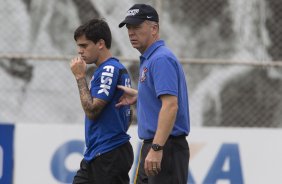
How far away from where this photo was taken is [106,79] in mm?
5977

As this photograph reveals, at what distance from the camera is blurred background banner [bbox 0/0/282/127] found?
36.6ft

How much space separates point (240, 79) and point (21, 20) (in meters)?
3.35

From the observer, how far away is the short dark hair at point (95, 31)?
6.11 m

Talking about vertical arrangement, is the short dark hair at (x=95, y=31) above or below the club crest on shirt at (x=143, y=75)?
above

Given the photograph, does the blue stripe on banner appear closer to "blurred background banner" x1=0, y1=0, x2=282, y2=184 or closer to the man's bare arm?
"blurred background banner" x1=0, y1=0, x2=282, y2=184

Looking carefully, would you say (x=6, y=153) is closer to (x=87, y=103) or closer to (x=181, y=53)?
(x=87, y=103)

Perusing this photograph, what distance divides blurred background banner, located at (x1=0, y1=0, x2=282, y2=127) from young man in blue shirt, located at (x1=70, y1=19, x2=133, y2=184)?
4.55 m

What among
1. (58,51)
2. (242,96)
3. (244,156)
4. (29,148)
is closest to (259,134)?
(244,156)

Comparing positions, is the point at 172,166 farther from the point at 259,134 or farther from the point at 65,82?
the point at 65,82

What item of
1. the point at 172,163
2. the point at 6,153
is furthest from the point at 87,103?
the point at 6,153

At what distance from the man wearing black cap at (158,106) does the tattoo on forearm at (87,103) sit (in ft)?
1.41

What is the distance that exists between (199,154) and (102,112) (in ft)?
9.75

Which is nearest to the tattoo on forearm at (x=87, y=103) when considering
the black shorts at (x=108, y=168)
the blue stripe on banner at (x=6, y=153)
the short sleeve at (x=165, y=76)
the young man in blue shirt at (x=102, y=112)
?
the young man in blue shirt at (x=102, y=112)

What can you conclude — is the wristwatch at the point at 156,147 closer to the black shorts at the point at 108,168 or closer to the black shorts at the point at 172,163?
the black shorts at the point at 172,163
